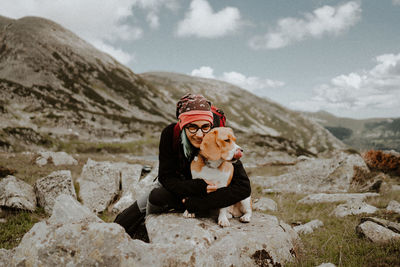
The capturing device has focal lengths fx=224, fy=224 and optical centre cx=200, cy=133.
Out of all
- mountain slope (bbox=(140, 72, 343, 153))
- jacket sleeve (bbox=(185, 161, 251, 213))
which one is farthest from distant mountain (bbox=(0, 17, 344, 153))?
mountain slope (bbox=(140, 72, 343, 153))

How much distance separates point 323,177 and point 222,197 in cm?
1196

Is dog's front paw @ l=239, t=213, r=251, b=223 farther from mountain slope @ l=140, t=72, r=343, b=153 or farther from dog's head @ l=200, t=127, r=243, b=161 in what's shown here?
mountain slope @ l=140, t=72, r=343, b=153

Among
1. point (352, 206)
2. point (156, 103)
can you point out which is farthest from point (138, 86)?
point (352, 206)

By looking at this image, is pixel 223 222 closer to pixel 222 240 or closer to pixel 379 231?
pixel 222 240

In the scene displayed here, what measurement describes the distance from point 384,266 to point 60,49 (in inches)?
3864

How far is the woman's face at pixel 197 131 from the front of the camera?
3473 millimetres

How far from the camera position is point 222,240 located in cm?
318

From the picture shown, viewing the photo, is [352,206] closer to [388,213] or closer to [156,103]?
[388,213]

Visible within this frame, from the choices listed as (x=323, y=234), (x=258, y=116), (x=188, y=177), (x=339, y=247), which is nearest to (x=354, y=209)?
(x=323, y=234)

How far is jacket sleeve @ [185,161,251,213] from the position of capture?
3.52 meters

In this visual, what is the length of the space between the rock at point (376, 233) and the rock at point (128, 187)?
6.87 meters

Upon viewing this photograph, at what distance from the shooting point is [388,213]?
622 centimetres

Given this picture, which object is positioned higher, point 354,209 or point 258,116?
point 258,116

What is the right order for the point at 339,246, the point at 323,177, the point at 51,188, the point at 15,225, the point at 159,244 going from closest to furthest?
the point at 159,244, the point at 339,246, the point at 15,225, the point at 51,188, the point at 323,177
